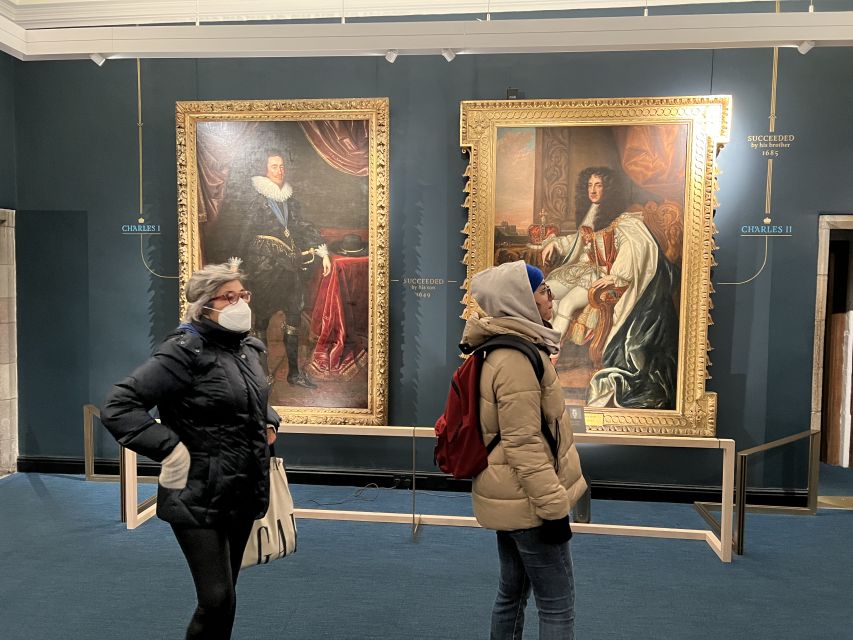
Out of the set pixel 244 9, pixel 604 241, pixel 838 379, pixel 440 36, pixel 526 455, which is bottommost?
pixel 838 379

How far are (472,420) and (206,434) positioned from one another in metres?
0.99

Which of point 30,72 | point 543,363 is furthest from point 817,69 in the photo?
point 30,72

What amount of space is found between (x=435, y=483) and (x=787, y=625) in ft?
9.59

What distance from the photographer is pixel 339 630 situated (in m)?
3.40

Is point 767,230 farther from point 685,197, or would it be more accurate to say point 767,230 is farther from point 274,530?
point 274,530

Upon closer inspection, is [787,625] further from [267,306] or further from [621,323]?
[267,306]

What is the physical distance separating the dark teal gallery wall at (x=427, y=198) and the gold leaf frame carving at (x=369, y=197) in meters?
0.16

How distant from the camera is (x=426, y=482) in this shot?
5766 mm

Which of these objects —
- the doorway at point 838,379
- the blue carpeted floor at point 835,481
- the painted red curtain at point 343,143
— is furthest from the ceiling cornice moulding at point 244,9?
the blue carpeted floor at point 835,481

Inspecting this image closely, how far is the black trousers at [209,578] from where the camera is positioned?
2.40 m

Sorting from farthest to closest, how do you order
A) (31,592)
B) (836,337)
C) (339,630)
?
(836,337)
(31,592)
(339,630)

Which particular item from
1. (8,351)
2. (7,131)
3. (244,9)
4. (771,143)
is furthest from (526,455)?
(7,131)

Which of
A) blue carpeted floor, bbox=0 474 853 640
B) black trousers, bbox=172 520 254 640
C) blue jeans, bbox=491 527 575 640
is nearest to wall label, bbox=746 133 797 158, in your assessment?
blue carpeted floor, bbox=0 474 853 640

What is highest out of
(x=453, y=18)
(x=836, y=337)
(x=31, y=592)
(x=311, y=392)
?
(x=453, y=18)
